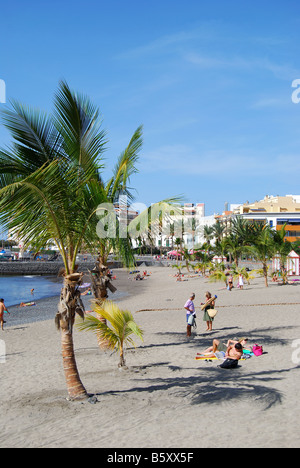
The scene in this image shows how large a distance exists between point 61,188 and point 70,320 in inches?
90.7

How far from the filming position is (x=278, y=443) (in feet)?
18.2

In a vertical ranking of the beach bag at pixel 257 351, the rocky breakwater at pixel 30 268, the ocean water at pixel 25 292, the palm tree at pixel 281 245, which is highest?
the palm tree at pixel 281 245

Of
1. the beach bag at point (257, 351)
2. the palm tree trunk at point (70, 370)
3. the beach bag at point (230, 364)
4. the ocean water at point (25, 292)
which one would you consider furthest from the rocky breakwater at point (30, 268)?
the palm tree trunk at point (70, 370)

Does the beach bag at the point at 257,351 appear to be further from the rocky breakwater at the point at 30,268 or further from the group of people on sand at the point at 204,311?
the rocky breakwater at the point at 30,268

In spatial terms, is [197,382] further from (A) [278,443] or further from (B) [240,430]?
(A) [278,443]

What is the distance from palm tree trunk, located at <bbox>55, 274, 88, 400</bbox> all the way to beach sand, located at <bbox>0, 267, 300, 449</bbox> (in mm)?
283

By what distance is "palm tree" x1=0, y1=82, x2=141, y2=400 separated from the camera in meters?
6.89

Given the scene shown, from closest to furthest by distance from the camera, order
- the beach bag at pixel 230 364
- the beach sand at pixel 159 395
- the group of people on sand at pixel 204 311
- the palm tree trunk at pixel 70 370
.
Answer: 1. the beach sand at pixel 159 395
2. the palm tree trunk at pixel 70 370
3. the beach bag at pixel 230 364
4. the group of people on sand at pixel 204 311

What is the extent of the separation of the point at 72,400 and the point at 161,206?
3851 millimetres

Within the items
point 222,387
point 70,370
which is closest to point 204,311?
point 222,387

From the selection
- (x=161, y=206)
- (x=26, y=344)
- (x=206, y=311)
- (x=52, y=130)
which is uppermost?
(x=52, y=130)

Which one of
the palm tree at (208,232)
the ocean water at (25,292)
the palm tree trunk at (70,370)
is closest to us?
the palm tree trunk at (70,370)

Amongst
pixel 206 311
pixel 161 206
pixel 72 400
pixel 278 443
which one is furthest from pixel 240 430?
pixel 206 311

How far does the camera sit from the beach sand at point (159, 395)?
605 cm
